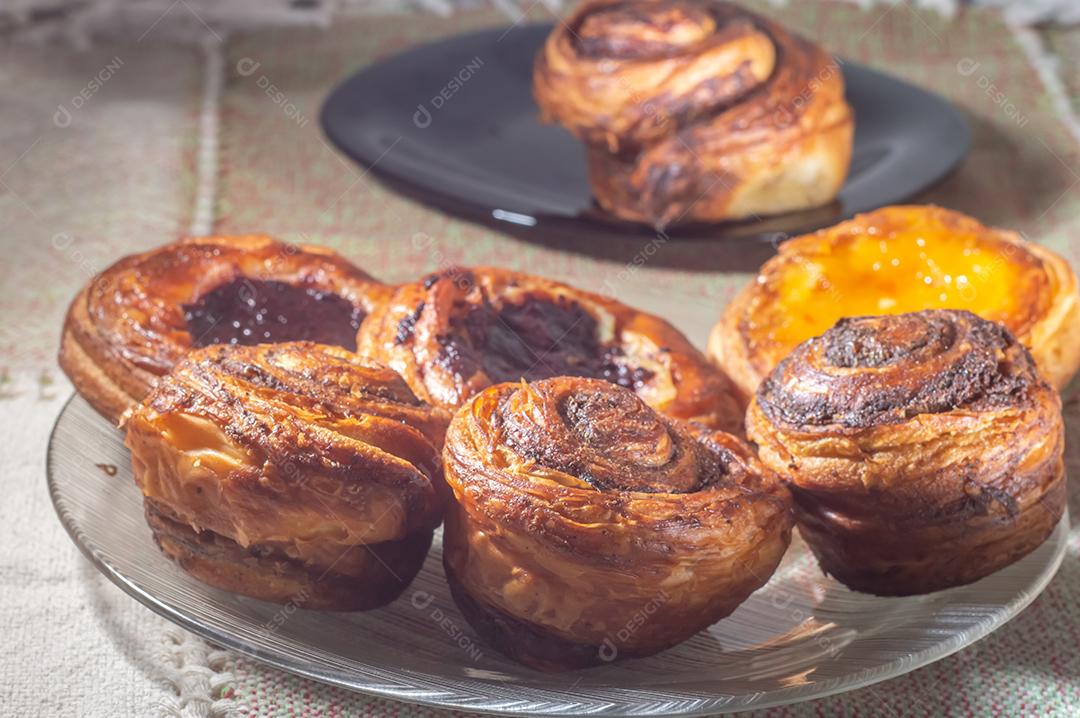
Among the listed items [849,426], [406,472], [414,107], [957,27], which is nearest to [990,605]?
[849,426]

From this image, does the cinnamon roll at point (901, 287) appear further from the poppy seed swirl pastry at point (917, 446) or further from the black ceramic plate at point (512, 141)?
the black ceramic plate at point (512, 141)

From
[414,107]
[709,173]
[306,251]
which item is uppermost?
[306,251]

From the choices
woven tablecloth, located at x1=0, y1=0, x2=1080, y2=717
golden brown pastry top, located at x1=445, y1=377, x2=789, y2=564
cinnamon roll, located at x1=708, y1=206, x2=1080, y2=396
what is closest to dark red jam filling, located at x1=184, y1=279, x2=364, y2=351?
woven tablecloth, located at x1=0, y1=0, x2=1080, y2=717

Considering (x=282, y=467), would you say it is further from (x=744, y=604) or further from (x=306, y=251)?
(x=306, y=251)

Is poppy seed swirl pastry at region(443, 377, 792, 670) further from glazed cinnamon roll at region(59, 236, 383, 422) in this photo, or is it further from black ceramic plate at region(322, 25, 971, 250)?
black ceramic plate at region(322, 25, 971, 250)

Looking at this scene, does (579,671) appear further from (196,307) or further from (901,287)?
(901,287)

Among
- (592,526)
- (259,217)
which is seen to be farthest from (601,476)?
(259,217)

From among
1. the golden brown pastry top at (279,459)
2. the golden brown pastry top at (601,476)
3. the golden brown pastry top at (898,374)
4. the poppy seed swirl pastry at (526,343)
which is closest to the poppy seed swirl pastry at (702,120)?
the poppy seed swirl pastry at (526,343)
